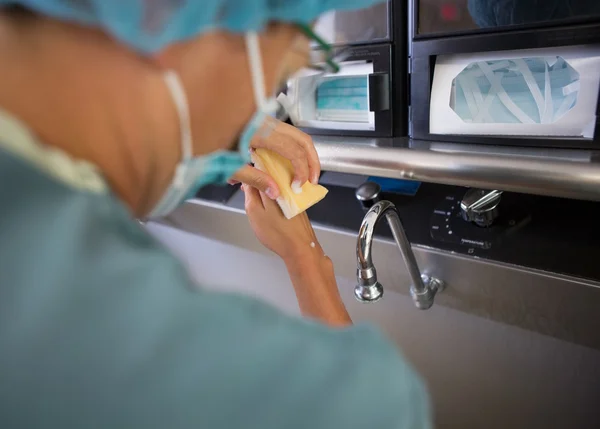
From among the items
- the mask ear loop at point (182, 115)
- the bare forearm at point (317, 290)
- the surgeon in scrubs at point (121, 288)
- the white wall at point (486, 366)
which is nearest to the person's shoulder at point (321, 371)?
the surgeon in scrubs at point (121, 288)

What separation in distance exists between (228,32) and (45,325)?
0.20 m

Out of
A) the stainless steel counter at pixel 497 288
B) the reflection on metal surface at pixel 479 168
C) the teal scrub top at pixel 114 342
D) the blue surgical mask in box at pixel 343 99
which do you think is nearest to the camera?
the teal scrub top at pixel 114 342

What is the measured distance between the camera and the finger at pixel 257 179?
624 mm

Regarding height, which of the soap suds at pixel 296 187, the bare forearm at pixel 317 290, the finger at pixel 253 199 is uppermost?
the soap suds at pixel 296 187

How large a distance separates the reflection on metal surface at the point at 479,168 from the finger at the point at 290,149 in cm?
13

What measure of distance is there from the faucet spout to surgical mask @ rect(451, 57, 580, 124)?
0.59 feet

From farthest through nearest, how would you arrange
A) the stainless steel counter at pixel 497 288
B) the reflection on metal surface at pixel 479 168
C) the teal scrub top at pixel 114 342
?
the stainless steel counter at pixel 497 288 → the reflection on metal surface at pixel 479 168 → the teal scrub top at pixel 114 342

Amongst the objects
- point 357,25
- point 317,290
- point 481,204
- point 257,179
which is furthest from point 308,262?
point 357,25

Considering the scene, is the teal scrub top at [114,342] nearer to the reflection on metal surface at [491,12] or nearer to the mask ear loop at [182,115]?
the mask ear loop at [182,115]

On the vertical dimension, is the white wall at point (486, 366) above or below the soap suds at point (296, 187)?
below

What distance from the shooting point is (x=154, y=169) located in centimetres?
31

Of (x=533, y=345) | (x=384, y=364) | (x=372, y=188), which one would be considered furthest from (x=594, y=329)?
(x=384, y=364)

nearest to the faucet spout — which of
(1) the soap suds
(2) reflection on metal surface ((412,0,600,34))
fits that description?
(1) the soap suds

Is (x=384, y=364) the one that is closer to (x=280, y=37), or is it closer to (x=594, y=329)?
(x=280, y=37)
